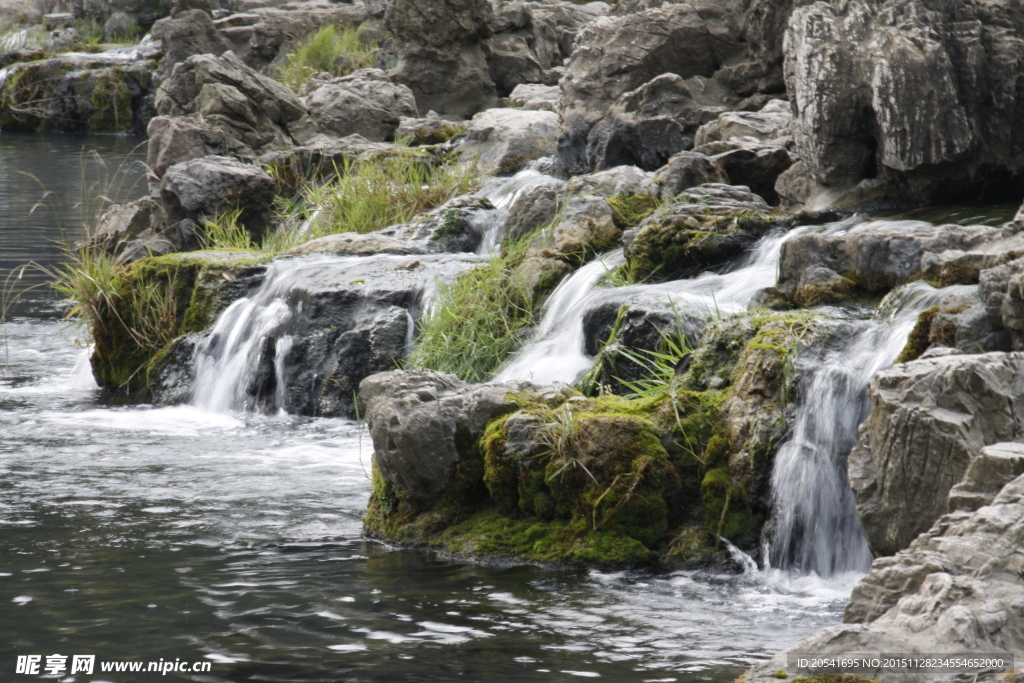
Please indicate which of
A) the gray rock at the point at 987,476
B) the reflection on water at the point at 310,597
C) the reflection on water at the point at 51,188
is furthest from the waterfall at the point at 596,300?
the reflection on water at the point at 51,188

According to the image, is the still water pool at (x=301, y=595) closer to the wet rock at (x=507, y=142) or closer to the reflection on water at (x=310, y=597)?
the reflection on water at (x=310, y=597)

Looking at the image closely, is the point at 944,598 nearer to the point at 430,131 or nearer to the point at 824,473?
the point at 824,473

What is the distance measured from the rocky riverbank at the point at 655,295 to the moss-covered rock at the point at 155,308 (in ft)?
0.11

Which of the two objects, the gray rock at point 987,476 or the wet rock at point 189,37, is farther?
the wet rock at point 189,37

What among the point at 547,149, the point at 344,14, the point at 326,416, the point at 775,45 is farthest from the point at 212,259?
the point at 344,14

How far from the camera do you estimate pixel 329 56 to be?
25.8 metres

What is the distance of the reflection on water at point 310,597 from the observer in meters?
3.82

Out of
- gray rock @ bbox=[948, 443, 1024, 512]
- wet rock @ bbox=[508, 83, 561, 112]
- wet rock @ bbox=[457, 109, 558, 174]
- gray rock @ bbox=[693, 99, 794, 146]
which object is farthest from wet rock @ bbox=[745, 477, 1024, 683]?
wet rock @ bbox=[508, 83, 561, 112]

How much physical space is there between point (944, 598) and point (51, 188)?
67.7 feet

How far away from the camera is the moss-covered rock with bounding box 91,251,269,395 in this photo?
32.1 ft

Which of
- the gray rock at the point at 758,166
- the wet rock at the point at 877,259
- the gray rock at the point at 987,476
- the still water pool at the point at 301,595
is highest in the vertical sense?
the gray rock at the point at 758,166

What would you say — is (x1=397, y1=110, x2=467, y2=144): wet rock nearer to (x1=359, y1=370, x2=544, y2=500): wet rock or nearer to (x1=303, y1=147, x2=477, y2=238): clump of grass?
(x1=303, y1=147, x2=477, y2=238): clump of grass

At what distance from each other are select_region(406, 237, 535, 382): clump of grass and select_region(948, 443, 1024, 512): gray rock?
4652mm

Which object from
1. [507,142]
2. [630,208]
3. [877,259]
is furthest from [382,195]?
[877,259]
